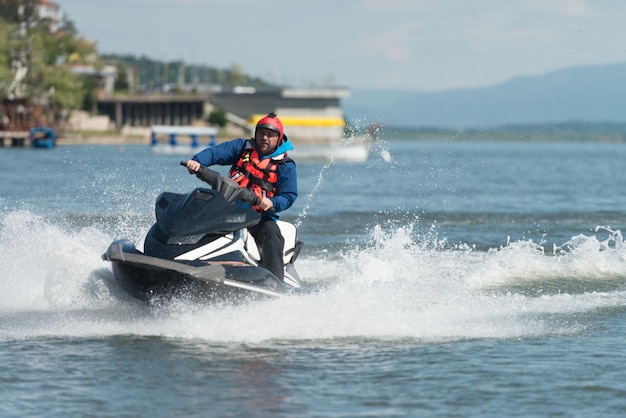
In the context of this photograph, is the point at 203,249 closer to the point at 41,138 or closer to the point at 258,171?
the point at 258,171

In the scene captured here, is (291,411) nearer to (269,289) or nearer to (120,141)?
(269,289)

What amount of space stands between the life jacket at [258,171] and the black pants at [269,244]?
0.88 ft

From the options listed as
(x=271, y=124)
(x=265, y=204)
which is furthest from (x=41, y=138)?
(x=265, y=204)

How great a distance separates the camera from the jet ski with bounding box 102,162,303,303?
8.32 meters

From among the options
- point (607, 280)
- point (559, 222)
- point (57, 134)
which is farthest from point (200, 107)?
point (607, 280)

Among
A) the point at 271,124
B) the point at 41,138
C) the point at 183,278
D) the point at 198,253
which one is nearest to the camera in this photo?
the point at 183,278

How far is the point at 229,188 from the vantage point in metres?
8.65

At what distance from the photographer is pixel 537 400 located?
23.2ft

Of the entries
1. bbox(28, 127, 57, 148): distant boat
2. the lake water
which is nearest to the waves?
the lake water

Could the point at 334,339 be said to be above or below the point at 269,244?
below

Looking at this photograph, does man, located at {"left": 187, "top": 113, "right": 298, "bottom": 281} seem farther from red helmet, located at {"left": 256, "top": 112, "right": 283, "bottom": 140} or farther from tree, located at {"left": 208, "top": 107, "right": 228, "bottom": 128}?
tree, located at {"left": 208, "top": 107, "right": 228, "bottom": 128}

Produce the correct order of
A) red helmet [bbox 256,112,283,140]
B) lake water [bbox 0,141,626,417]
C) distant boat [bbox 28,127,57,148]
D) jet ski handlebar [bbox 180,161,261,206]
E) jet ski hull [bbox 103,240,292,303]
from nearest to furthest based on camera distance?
lake water [bbox 0,141,626,417], jet ski hull [bbox 103,240,292,303], jet ski handlebar [bbox 180,161,261,206], red helmet [bbox 256,112,283,140], distant boat [bbox 28,127,57,148]

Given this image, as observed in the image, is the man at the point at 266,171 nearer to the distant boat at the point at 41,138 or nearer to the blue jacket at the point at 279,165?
the blue jacket at the point at 279,165

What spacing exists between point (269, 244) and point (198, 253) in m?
0.80
